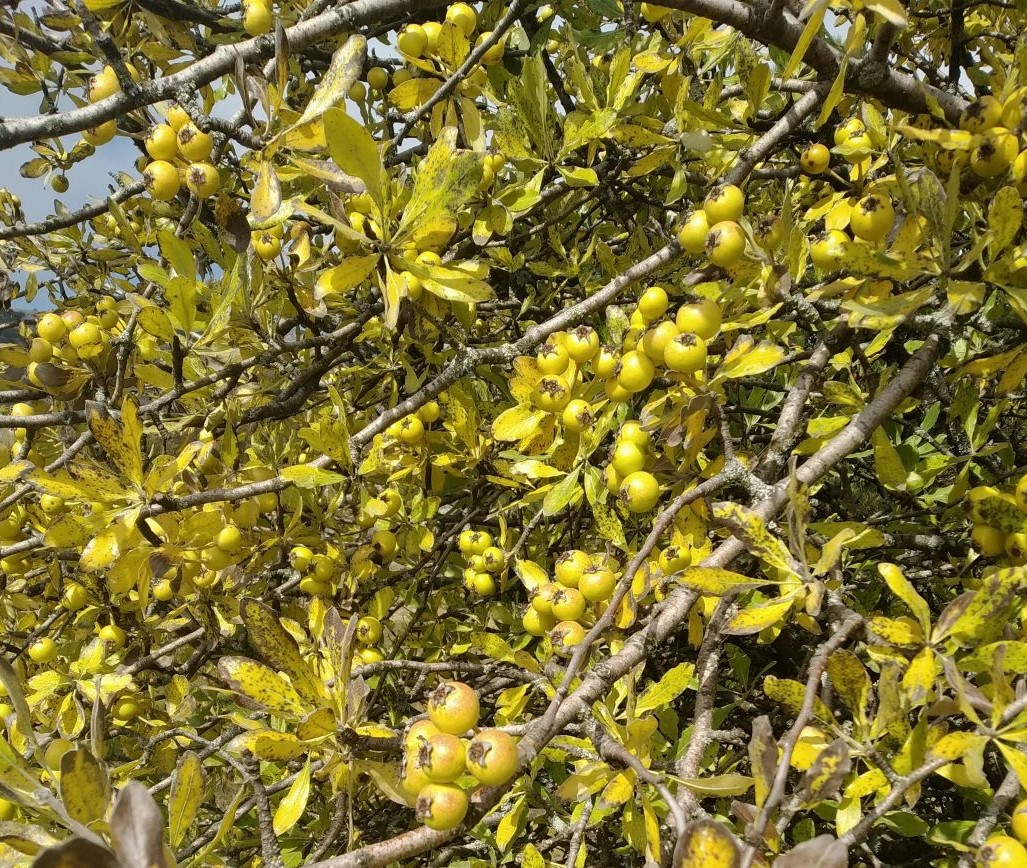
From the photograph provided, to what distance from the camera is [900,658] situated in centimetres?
87

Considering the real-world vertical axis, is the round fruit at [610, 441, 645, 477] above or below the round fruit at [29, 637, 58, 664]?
above

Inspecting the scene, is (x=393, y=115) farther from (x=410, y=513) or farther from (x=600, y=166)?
(x=410, y=513)

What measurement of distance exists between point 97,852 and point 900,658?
34.7 inches

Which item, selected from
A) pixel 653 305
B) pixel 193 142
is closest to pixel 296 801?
pixel 653 305

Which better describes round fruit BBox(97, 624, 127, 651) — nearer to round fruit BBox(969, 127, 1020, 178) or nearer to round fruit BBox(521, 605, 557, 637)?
round fruit BBox(521, 605, 557, 637)

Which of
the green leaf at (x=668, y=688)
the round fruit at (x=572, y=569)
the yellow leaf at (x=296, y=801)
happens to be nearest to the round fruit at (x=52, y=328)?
the yellow leaf at (x=296, y=801)

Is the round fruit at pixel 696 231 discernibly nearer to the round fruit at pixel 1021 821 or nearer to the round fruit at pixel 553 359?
the round fruit at pixel 553 359

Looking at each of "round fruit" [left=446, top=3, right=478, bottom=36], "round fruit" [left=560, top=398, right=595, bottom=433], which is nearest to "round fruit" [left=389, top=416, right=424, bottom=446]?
"round fruit" [left=560, top=398, right=595, bottom=433]

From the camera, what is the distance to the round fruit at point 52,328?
164 centimetres

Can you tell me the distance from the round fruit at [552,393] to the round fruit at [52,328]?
1.21 meters

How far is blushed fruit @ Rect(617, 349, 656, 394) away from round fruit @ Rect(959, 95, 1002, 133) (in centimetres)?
64

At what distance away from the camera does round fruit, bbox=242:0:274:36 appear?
4.42 feet

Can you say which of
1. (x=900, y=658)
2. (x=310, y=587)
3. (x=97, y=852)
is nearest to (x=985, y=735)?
(x=900, y=658)

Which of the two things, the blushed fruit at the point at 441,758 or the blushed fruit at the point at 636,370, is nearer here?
the blushed fruit at the point at 441,758
